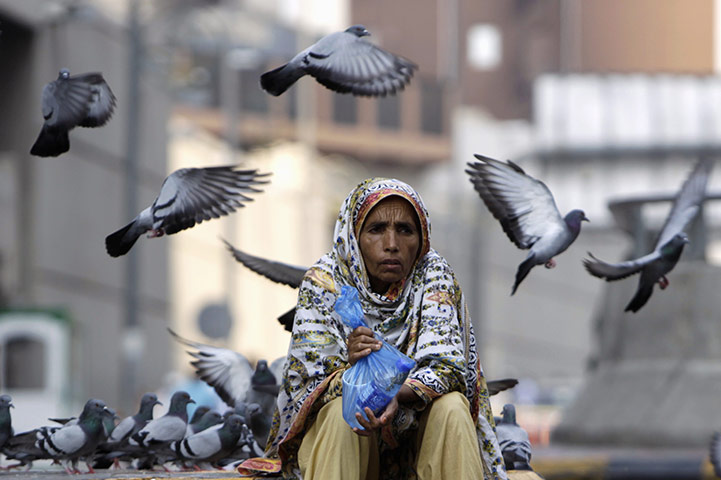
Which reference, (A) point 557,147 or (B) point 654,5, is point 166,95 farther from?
(B) point 654,5

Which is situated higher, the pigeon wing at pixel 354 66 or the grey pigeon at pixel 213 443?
the pigeon wing at pixel 354 66

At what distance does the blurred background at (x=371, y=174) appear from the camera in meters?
14.1

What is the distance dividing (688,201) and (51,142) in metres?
3.08

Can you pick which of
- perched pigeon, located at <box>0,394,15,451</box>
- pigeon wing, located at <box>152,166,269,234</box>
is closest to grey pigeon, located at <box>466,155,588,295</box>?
pigeon wing, located at <box>152,166,269,234</box>

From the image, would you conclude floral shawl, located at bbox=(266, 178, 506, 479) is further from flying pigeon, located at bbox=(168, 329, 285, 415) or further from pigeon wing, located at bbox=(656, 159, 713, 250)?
pigeon wing, located at bbox=(656, 159, 713, 250)

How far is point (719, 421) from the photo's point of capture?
12.4 meters

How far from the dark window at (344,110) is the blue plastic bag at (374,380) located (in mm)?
54047

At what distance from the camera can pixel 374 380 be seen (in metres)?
4.69

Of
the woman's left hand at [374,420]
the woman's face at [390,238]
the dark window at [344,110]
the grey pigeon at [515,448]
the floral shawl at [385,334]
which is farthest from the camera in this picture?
the dark window at [344,110]

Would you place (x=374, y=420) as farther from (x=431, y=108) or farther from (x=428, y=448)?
(x=431, y=108)

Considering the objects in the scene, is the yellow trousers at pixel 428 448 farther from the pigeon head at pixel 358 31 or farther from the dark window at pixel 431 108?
the dark window at pixel 431 108

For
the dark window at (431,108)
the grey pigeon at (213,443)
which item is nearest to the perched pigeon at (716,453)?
the grey pigeon at (213,443)

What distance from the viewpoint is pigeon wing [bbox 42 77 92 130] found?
21.3 ft

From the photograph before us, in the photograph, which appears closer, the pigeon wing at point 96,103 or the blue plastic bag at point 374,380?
the blue plastic bag at point 374,380
